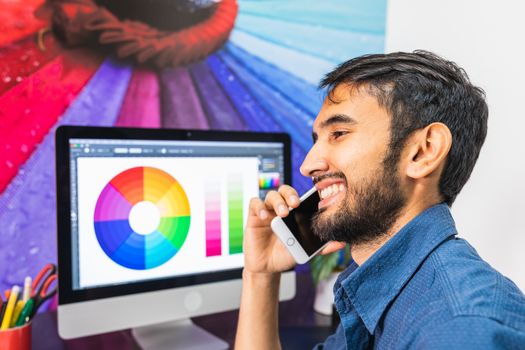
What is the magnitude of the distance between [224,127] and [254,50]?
0.27 meters

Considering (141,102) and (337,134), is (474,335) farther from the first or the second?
(141,102)

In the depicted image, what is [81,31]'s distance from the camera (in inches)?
47.3

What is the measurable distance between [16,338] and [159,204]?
369 mm

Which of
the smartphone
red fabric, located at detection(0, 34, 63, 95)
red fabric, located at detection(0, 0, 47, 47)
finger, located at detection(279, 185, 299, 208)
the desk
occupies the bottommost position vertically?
the desk

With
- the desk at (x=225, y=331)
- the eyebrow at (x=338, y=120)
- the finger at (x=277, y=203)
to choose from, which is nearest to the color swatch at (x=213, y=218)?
the finger at (x=277, y=203)

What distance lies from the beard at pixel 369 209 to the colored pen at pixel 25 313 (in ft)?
1.93

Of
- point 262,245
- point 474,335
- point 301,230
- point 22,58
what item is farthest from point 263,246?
point 22,58

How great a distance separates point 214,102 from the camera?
1.43 metres

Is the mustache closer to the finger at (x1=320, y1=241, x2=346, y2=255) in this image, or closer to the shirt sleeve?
the finger at (x1=320, y1=241, x2=346, y2=255)

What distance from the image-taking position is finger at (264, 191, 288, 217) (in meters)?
0.98

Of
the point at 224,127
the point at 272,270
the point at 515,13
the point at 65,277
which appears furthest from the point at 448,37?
the point at 65,277

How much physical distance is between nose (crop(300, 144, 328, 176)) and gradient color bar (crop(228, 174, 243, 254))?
26 centimetres

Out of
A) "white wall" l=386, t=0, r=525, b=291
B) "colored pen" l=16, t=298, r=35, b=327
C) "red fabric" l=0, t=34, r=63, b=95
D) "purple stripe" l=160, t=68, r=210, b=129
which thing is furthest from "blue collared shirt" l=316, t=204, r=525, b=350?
"red fabric" l=0, t=34, r=63, b=95

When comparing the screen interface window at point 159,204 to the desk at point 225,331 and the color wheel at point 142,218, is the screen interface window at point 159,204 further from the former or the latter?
the desk at point 225,331
